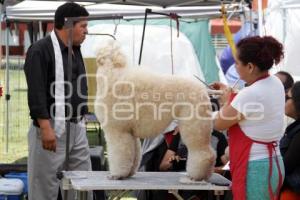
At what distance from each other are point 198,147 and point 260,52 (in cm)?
61

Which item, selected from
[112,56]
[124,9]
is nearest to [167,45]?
[124,9]


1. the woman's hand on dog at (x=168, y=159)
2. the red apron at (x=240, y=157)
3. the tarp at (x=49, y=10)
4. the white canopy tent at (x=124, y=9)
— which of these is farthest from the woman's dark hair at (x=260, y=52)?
the tarp at (x=49, y=10)

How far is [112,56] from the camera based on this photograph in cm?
305

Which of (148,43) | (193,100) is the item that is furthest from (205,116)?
(148,43)

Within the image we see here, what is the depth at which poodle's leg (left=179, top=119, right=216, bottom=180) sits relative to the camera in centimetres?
303

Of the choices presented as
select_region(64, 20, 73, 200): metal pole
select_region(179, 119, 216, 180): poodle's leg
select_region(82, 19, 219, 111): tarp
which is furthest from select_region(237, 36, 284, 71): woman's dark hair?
select_region(82, 19, 219, 111): tarp

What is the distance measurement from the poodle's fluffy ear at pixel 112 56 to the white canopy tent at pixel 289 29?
3638 mm

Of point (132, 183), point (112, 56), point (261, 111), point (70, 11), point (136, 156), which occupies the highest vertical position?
point (70, 11)

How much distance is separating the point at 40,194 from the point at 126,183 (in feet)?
3.02

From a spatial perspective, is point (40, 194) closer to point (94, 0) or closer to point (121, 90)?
point (121, 90)

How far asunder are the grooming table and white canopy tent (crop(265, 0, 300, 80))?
3.42 metres

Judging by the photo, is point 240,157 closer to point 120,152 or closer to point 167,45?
point 120,152

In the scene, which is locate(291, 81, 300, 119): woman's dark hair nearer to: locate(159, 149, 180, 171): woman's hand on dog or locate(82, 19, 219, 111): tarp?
locate(159, 149, 180, 171): woman's hand on dog

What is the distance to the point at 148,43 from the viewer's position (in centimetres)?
988
